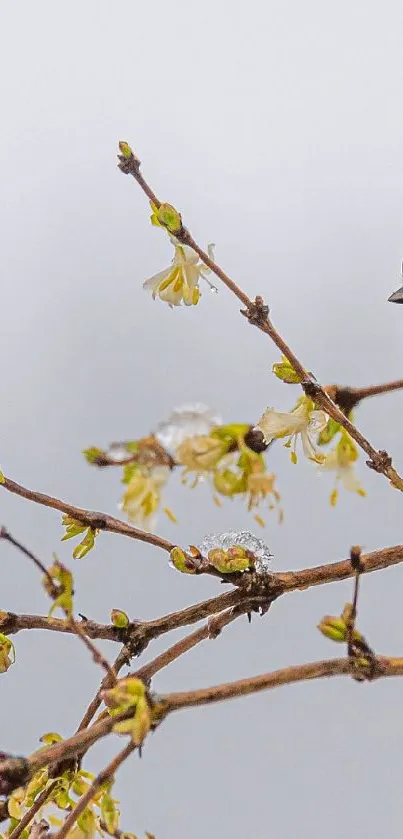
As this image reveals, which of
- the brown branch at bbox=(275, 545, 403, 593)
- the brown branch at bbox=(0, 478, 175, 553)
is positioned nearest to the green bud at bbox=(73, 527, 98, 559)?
the brown branch at bbox=(0, 478, 175, 553)

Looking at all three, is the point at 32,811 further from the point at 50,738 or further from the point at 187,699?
the point at 187,699

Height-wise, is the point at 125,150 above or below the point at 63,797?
above

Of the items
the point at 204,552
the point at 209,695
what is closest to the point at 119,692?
the point at 209,695

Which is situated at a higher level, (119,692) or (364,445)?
(364,445)

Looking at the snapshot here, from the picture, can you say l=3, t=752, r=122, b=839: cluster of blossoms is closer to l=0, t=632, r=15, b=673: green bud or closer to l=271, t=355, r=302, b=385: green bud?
l=0, t=632, r=15, b=673: green bud

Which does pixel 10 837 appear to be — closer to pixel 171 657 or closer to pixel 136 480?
pixel 171 657

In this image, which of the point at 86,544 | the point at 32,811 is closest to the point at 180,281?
the point at 86,544

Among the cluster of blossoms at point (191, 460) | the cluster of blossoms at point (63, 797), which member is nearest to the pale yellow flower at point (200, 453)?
the cluster of blossoms at point (191, 460)
